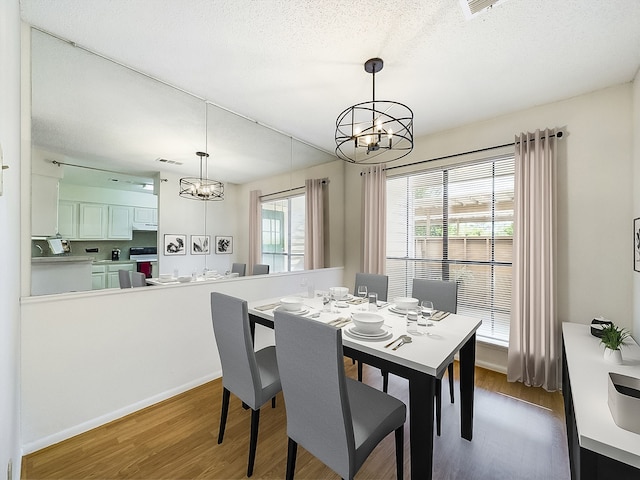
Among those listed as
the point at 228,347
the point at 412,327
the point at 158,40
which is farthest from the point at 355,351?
the point at 158,40

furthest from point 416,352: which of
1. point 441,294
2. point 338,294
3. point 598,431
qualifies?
point 441,294

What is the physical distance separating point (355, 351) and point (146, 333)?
171 centimetres

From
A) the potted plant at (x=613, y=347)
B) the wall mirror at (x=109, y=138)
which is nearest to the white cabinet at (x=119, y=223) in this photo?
the wall mirror at (x=109, y=138)

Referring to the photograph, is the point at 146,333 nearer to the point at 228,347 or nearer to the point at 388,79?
the point at 228,347

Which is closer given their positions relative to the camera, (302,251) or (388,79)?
(388,79)

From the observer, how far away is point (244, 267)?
9.99 feet

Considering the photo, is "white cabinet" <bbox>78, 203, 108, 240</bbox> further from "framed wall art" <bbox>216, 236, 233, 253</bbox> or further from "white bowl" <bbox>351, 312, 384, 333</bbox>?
"white bowl" <bbox>351, 312, 384, 333</bbox>

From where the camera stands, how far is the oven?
2267mm

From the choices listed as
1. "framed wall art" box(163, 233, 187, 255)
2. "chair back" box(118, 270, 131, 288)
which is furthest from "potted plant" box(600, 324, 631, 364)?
"chair back" box(118, 270, 131, 288)

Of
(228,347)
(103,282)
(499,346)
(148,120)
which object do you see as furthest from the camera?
(499,346)

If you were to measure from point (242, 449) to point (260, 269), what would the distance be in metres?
1.73

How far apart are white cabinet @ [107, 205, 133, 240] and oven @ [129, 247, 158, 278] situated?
119mm

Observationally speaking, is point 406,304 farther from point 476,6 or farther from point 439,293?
point 476,6

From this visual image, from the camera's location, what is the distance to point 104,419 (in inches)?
78.7
